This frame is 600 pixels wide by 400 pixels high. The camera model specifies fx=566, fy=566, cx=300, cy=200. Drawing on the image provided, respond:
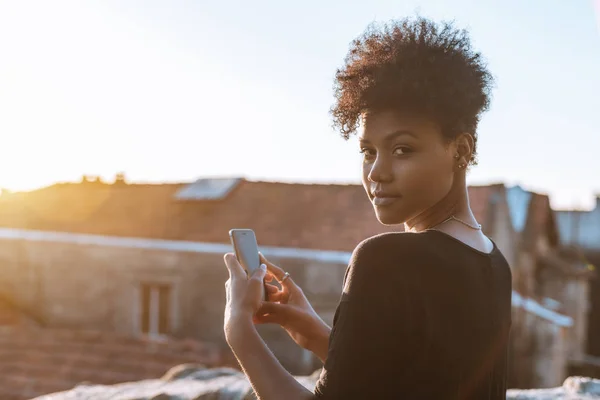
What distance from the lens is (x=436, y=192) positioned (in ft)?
5.10

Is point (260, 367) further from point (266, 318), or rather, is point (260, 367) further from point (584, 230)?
point (584, 230)

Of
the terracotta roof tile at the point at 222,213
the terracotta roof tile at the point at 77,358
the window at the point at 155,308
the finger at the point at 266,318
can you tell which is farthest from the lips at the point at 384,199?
the window at the point at 155,308

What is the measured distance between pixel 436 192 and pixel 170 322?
15.1 metres

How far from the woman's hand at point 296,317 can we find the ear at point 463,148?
27.7 inches

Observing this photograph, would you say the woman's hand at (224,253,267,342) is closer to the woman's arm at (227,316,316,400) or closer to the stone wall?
the woman's arm at (227,316,316,400)

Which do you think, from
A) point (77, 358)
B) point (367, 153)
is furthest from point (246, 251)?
point (77, 358)

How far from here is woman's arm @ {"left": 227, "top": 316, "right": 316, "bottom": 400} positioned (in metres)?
1.43

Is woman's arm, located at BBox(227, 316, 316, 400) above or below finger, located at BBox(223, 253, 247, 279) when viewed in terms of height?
below

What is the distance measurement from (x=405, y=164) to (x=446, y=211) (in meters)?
0.22

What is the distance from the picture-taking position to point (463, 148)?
1.60m

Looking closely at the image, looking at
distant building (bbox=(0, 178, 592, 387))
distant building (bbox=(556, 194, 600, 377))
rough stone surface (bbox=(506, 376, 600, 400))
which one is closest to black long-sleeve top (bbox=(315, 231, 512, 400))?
rough stone surface (bbox=(506, 376, 600, 400))

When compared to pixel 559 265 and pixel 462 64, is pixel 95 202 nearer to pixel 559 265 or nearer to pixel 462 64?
pixel 559 265

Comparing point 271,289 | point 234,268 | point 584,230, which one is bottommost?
point 584,230

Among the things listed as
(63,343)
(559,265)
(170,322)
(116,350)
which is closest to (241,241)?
(116,350)
